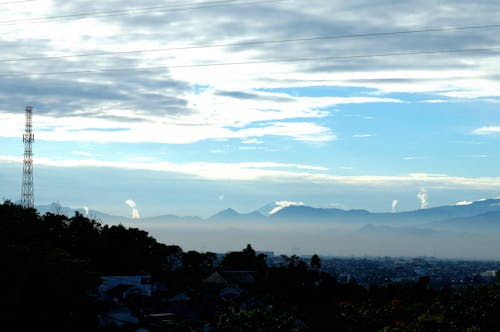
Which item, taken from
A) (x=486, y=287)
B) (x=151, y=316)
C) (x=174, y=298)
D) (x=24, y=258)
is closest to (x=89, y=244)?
(x=174, y=298)

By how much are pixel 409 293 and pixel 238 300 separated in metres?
16.9

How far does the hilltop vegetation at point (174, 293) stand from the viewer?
133ft

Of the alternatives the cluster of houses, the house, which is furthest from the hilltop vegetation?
the house

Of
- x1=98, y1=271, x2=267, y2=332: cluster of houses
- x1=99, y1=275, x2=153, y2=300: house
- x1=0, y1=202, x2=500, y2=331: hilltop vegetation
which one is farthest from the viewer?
x1=99, y1=275, x2=153, y2=300: house

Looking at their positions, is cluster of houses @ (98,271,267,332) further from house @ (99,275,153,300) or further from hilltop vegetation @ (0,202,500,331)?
hilltop vegetation @ (0,202,500,331)

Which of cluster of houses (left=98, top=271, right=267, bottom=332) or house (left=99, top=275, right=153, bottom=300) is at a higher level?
house (left=99, top=275, right=153, bottom=300)

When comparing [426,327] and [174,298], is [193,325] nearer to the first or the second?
[174,298]

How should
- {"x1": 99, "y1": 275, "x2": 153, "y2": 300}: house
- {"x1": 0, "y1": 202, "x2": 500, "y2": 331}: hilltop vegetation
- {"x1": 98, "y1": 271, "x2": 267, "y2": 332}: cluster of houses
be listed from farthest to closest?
{"x1": 99, "y1": 275, "x2": 153, "y2": 300}: house, {"x1": 98, "y1": 271, "x2": 267, "y2": 332}: cluster of houses, {"x1": 0, "y1": 202, "x2": 500, "y2": 331}: hilltop vegetation

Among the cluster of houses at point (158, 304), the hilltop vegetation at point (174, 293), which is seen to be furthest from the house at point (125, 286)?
the hilltop vegetation at point (174, 293)

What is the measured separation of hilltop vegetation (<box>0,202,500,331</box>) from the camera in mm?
40688

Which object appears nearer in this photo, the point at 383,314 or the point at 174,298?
the point at 383,314

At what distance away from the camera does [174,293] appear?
80375 millimetres

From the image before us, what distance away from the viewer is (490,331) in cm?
3872

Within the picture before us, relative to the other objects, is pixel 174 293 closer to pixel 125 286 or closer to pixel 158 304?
pixel 125 286
